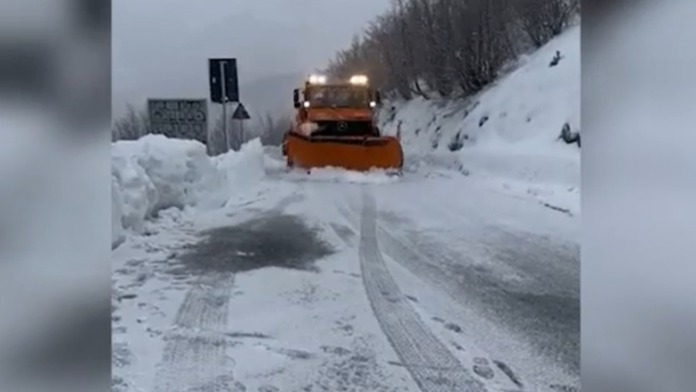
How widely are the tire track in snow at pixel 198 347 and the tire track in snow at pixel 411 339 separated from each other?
0.37 meters

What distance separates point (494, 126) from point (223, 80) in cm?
262

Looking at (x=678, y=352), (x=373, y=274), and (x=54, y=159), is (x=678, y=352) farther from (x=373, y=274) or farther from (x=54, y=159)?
(x=373, y=274)

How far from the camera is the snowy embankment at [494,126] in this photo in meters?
3.46

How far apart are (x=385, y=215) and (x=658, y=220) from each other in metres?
2.37

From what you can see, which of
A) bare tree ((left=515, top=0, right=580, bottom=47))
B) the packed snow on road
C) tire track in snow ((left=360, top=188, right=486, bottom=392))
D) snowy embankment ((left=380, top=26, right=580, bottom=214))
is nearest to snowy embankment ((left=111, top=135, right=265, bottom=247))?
the packed snow on road

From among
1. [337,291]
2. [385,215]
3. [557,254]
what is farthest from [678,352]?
[385,215]

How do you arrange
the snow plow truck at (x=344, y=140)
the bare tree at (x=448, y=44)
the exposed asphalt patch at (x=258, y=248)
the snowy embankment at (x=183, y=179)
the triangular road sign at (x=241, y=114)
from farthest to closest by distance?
the snow plow truck at (x=344, y=140)
the bare tree at (x=448, y=44)
the snowy embankment at (x=183, y=179)
the exposed asphalt patch at (x=258, y=248)
the triangular road sign at (x=241, y=114)

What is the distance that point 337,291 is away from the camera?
69.7 inches

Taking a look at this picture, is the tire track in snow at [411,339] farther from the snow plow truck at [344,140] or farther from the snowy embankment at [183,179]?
the snow plow truck at [344,140]

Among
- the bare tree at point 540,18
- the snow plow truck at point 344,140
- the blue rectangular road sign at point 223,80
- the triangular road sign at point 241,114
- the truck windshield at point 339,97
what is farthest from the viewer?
the snow plow truck at point 344,140

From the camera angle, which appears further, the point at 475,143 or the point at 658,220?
the point at 475,143

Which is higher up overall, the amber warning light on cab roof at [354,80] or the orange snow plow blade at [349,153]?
the amber warning light on cab roof at [354,80]

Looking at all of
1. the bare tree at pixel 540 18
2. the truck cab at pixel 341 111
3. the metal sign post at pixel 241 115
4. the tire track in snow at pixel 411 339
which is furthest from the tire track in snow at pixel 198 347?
the truck cab at pixel 341 111

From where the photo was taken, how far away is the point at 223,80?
170cm
